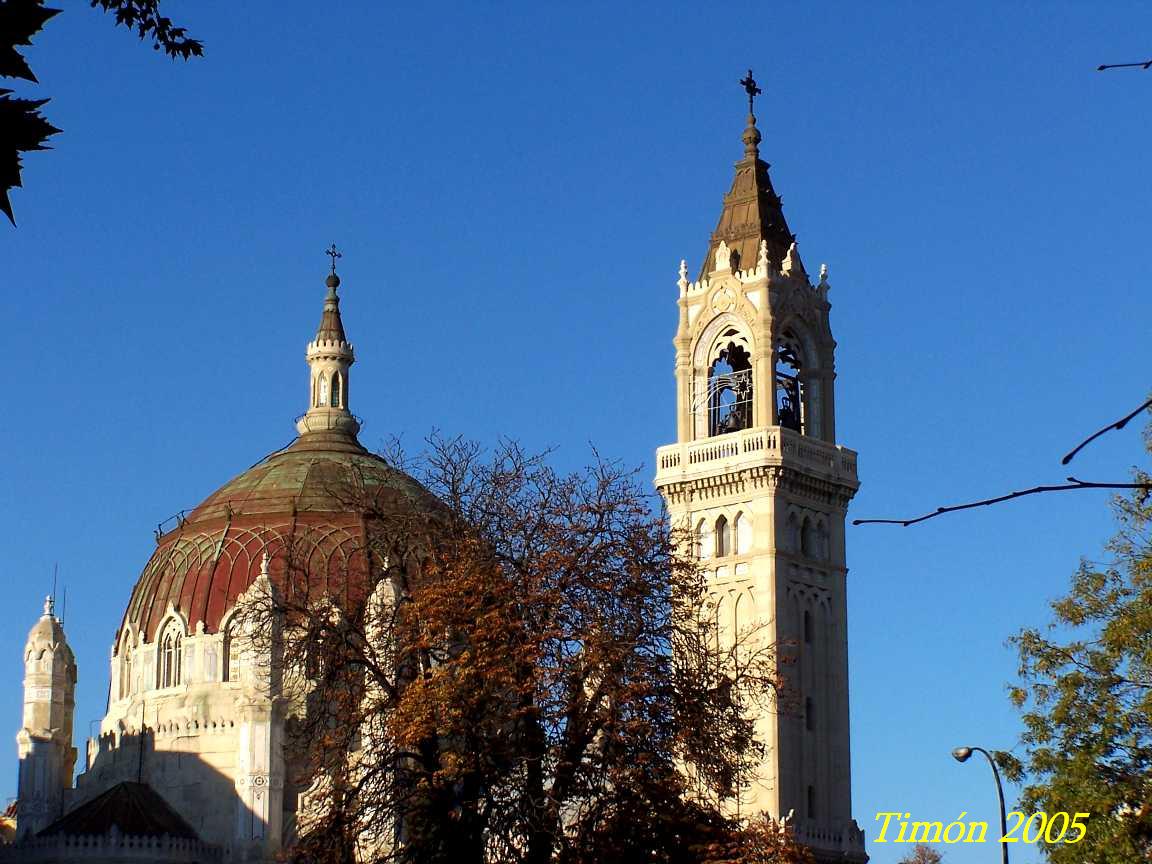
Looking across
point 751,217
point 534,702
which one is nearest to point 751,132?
point 751,217

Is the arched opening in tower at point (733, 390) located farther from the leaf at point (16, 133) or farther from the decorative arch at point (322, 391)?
the leaf at point (16, 133)

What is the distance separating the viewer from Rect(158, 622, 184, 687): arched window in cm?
8500

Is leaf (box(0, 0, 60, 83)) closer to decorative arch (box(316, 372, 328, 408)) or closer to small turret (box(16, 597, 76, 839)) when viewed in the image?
small turret (box(16, 597, 76, 839))

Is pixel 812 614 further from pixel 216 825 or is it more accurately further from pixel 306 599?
pixel 306 599

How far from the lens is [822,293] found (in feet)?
263

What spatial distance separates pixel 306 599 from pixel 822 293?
4304 centimetres

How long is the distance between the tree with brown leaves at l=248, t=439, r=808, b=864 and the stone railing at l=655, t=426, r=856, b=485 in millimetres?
34228

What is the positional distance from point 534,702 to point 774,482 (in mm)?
37667

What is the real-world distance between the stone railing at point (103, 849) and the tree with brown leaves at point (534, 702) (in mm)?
38956

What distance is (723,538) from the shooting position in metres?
75.9

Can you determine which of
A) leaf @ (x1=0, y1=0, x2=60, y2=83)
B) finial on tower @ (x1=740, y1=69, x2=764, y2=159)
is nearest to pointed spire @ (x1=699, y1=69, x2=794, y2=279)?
finial on tower @ (x1=740, y1=69, x2=764, y2=159)

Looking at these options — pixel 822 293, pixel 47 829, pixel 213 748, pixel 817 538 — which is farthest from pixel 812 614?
pixel 47 829

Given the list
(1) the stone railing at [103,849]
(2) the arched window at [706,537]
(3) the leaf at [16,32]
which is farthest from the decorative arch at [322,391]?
(3) the leaf at [16,32]

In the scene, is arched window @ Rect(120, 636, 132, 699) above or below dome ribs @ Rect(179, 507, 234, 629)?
below
